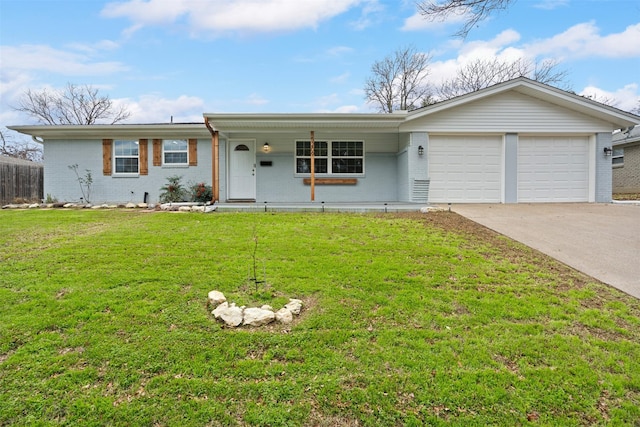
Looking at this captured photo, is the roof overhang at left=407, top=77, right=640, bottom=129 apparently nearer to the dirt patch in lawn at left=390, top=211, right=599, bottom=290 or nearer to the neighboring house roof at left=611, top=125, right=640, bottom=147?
the dirt patch in lawn at left=390, top=211, right=599, bottom=290

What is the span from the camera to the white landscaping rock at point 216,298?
129 inches

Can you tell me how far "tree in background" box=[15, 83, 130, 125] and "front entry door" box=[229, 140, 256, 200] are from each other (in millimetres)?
22322

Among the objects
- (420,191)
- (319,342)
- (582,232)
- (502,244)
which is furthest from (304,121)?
(319,342)

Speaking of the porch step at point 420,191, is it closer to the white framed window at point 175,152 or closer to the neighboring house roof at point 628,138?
the white framed window at point 175,152

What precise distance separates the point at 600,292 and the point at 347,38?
13.9m

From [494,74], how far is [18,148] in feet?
124

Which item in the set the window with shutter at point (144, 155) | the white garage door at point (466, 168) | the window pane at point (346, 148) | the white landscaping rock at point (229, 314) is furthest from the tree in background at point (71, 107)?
the white landscaping rock at point (229, 314)

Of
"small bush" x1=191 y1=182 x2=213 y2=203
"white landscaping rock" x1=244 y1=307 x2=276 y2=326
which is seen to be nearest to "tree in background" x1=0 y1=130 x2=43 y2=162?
"small bush" x1=191 y1=182 x2=213 y2=203

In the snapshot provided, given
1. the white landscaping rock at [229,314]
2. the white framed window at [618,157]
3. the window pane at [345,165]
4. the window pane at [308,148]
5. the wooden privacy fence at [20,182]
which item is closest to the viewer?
the white landscaping rock at [229,314]

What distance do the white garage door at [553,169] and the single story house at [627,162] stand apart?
645 cm

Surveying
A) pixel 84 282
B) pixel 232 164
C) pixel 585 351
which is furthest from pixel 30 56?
pixel 585 351

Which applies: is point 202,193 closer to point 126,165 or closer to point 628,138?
point 126,165

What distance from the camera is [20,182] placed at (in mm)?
12555

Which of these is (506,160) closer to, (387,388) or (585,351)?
(585,351)
